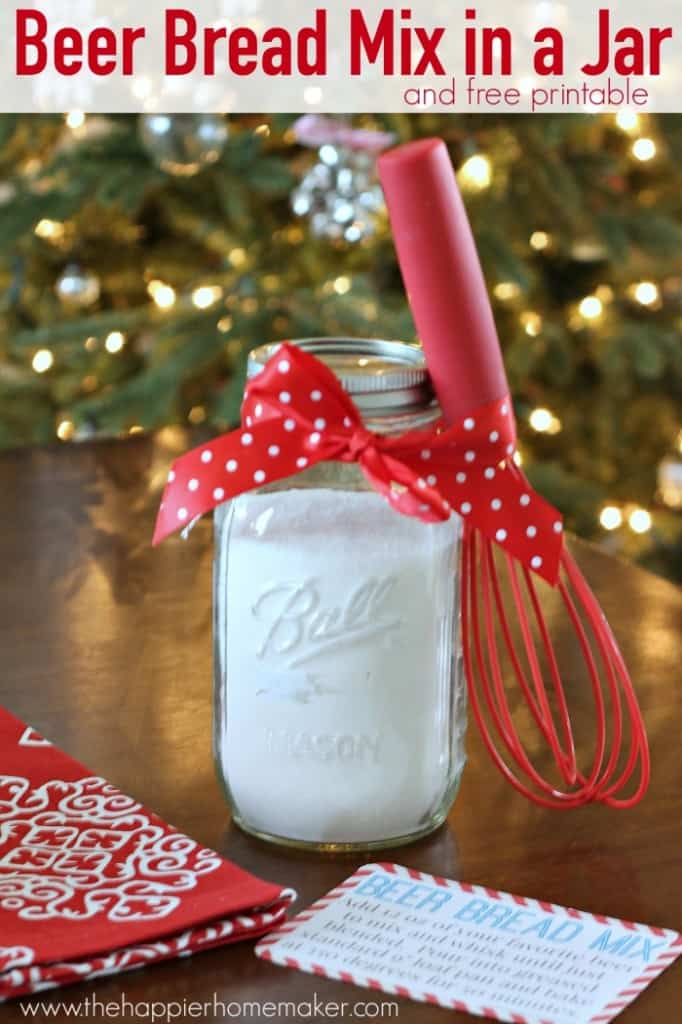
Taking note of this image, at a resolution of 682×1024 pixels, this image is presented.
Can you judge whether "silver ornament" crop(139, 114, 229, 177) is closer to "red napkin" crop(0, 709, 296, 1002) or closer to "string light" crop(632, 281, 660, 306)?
"string light" crop(632, 281, 660, 306)

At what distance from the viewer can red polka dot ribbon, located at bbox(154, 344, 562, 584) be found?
0.61 metres

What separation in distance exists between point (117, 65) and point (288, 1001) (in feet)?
5.56

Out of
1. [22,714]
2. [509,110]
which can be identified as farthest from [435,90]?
[22,714]

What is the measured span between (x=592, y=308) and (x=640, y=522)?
14.5 inches

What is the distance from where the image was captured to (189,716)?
77 cm

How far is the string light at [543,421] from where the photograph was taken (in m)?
2.48

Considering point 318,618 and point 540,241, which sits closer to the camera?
point 318,618

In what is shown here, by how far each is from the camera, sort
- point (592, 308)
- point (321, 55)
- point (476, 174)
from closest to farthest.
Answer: point (321, 55) < point (476, 174) < point (592, 308)

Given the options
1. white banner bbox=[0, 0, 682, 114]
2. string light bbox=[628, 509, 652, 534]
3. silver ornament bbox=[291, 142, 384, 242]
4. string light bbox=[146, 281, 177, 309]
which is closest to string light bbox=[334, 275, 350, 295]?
silver ornament bbox=[291, 142, 384, 242]

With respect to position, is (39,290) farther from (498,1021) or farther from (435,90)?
(498,1021)

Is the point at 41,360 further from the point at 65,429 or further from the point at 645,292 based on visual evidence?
the point at 645,292

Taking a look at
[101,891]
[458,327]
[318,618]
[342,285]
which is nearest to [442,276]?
[458,327]

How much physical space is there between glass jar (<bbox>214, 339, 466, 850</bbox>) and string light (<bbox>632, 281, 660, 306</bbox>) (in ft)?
6.44

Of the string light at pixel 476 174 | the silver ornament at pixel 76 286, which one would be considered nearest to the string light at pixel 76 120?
the silver ornament at pixel 76 286
